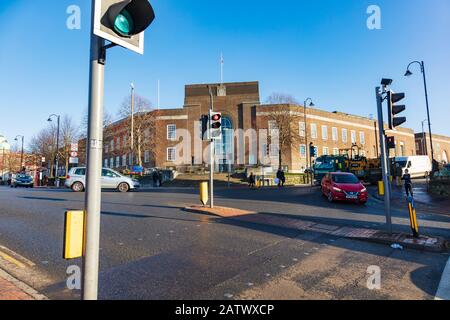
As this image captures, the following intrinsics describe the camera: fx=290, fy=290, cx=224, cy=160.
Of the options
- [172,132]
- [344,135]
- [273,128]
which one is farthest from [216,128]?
[344,135]

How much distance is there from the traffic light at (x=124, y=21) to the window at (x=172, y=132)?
51952 mm

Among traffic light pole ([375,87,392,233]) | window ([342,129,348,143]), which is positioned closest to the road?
traffic light pole ([375,87,392,233])

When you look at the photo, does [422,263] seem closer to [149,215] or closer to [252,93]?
[149,215]

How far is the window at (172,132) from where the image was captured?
178ft

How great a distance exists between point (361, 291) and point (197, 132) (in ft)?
166

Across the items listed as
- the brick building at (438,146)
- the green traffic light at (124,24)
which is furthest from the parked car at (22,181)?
the brick building at (438,146)

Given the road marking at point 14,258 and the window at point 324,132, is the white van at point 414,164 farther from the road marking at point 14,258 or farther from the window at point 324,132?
the road marking at point 14,258

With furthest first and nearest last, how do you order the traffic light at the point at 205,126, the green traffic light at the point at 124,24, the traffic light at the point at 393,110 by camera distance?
the traffic light at the point at 205,126 < the traffic light at the point at 393,110 < the green traffic light at the point at 124,24

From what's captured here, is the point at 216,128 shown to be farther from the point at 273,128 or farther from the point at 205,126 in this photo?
the point at 273,128

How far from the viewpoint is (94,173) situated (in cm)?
249

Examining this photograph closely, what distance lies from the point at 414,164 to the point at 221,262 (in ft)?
140

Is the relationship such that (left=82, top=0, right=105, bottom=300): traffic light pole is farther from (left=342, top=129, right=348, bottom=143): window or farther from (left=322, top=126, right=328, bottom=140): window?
(left=342, top=129, right=348, bottom=143): window

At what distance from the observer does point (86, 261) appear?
2416 millimetres
